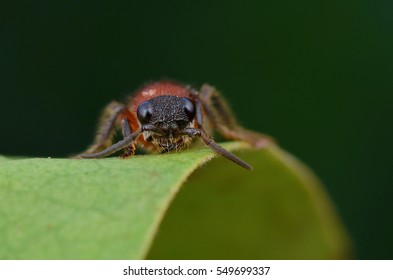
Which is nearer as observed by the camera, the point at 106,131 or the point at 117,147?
the point at 117,147

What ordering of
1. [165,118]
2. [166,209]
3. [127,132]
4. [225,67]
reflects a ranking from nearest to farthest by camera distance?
[166,209], [165,118], [127,132], [225,67]

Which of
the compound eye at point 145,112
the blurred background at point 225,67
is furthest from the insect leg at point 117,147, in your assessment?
the blurred background at point 225,67

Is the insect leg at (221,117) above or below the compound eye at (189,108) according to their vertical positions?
below

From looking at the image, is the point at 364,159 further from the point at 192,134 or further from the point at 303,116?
the point at 192,134

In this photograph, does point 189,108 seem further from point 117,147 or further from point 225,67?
point 225,67

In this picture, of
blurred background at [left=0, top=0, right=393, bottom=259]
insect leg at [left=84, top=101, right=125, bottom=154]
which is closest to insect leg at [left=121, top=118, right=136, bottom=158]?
insect leg at [left=84, top=101, right=125, bottom=154]

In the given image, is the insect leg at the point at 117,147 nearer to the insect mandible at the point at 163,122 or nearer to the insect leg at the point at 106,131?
the insect mandible at the point at 163,122

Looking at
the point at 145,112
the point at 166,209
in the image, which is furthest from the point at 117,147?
the point at 166,209
